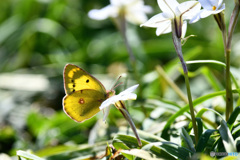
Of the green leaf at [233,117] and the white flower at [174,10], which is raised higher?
the white flower at [174,10]

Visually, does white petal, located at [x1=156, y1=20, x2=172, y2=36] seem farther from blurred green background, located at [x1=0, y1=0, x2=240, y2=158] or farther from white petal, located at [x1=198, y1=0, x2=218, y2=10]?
blurred green background, located at [x1=0, y1=0, x2=240, y2=158]

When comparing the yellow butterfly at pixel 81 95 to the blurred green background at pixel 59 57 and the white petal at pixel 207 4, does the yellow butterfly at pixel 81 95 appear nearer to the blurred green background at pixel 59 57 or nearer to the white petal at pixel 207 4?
the white petal at pixel 207 4

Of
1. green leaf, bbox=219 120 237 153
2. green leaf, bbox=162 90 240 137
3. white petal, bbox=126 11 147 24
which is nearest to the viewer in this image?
green leaf, bbox=219 120 237 153

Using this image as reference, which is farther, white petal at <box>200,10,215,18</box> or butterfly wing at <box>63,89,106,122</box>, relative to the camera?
butterfly wing at <box>63,89,106,122</box>

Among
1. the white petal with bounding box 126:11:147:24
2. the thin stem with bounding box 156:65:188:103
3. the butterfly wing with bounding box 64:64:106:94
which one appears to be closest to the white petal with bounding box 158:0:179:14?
the butterfly wing with bounding box 64:64:106:94

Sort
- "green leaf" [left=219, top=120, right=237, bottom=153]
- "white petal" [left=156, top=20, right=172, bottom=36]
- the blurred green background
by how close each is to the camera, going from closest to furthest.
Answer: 1. "green leaf" [left=219, top=120, right=237, bottom=153]
2. "white petal" [left=156, top=20, right=172, bottom=36]
3. the blurred green background

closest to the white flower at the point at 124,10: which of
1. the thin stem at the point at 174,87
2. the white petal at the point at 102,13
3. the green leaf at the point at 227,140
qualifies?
the white petal at the point at 102,13

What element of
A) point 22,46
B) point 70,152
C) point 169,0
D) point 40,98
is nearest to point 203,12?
point 169,0

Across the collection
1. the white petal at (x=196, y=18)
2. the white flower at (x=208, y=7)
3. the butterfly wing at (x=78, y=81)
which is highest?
the white flower at (x=208, y=7)

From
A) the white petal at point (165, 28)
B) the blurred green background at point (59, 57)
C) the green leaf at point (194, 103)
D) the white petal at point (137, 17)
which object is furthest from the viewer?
the blurred green background at point (59, 57)
